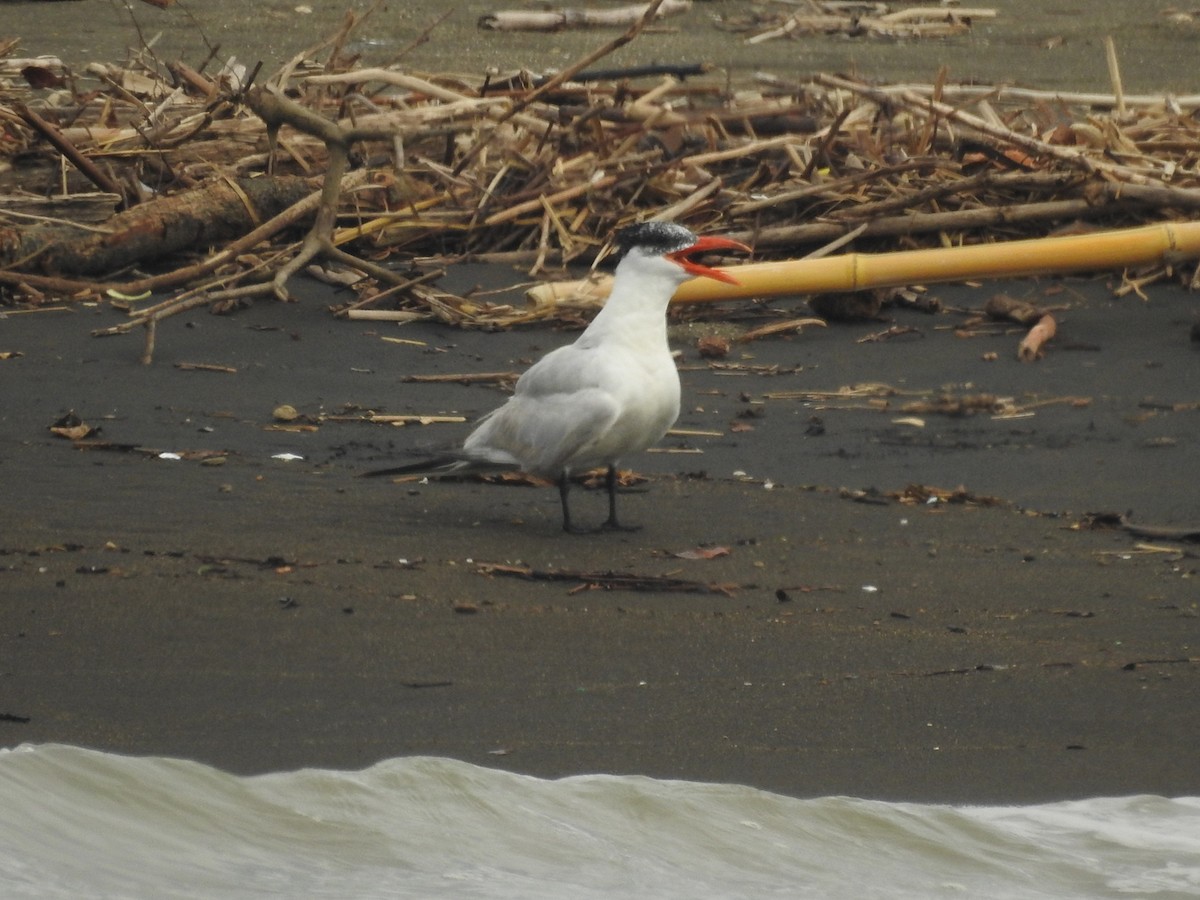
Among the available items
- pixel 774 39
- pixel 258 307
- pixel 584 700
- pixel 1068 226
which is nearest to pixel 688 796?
pixel 584 700

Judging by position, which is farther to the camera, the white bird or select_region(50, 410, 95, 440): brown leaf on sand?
select_region(50, 410, 95, 440): brown leaf on sand

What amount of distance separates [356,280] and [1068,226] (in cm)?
374

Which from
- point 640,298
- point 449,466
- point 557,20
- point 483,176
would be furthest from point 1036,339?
point 557,20

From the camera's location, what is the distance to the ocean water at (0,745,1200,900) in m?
3.43

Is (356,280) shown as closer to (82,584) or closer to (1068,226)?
(1068,226)

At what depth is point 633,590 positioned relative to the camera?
5.12m

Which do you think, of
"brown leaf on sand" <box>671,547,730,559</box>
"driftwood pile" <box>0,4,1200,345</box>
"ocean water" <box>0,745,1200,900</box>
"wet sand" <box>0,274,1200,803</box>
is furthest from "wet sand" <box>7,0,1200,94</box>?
"ocean water" <box>0,745,1200,900</box>

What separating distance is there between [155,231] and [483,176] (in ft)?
7.34

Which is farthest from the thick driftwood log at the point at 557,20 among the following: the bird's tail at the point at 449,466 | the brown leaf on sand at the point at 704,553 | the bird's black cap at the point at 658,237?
the brown leaf on sand at the point at 704,553

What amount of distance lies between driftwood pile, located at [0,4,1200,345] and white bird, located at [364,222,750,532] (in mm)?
2362

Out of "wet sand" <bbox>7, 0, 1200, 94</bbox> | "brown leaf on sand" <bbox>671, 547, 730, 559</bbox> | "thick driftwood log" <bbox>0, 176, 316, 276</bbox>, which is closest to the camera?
"brown leaf on sand" <bbox>671, 547, 730, 559</bbox>

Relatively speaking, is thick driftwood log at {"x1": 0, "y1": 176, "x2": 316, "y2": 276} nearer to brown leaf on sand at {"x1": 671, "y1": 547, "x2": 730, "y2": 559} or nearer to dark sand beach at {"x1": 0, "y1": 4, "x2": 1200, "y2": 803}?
dark sand beach at {"x1": 0, "y1": 4, "x2": 1200, "y2": 803}

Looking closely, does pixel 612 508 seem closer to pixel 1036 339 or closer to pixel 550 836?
pixel 550 836

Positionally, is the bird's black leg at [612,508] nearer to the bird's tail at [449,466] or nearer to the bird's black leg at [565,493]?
the bird's black leg at [565,493]
